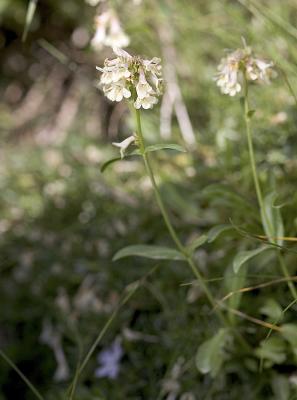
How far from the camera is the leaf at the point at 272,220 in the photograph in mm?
1324

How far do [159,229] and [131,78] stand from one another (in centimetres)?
98

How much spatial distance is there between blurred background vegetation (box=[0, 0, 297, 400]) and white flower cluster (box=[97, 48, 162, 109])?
360mm

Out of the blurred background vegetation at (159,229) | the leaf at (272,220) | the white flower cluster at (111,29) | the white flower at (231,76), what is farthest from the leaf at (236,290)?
the white flower cluster at (111,29)

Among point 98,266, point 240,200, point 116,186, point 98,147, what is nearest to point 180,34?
point 98,147

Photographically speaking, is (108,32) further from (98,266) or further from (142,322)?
(142,322)

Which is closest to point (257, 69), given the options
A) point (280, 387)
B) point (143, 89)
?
point (143, 89)

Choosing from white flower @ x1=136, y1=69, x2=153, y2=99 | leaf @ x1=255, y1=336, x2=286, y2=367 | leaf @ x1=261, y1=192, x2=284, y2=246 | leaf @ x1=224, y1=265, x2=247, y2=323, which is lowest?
leaf @ x1=255, y1=336, x2=286, y2=367

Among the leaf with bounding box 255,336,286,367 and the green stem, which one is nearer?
the green stem

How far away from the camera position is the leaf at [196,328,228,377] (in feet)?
4.42

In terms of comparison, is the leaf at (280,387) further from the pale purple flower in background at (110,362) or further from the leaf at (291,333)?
the pale purple flower in background at (110,362)

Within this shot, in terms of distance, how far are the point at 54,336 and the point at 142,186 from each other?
645 mm

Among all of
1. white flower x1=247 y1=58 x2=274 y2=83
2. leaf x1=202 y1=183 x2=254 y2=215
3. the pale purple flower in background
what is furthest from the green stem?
the pale purple flower in background

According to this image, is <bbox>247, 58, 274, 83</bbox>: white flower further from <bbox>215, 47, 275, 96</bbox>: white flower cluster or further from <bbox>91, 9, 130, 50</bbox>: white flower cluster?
<bbox>91, 9, 130, 50</bbox>: white flower cluster

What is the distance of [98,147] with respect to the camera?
109 inches
